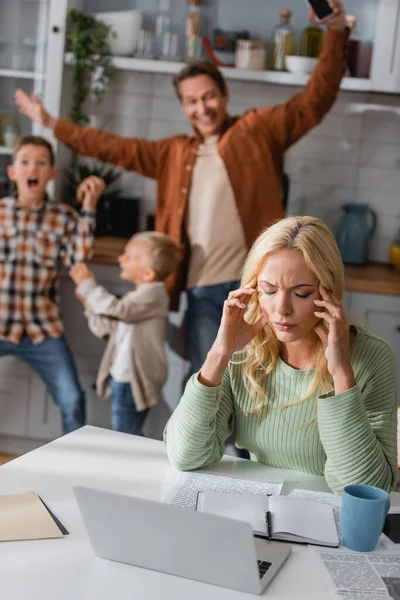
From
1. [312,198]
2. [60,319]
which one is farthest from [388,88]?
[60,319]

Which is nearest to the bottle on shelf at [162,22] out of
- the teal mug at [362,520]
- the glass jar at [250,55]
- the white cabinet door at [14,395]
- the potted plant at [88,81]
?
the potted plant at [88,81]

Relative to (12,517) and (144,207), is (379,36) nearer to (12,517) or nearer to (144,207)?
(144,207)

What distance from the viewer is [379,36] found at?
381 centimetres

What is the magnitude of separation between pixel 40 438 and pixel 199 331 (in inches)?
36.4

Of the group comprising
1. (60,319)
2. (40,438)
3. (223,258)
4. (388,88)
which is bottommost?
(40,438)

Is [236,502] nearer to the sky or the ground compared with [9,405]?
nearer to the sky

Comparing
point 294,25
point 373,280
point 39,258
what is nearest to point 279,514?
point 39,258

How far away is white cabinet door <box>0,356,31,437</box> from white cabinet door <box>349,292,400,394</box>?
140cm

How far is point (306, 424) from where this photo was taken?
1.88 m

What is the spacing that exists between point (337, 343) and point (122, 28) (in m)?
2.64

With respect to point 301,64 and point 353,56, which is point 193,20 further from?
point 353,56

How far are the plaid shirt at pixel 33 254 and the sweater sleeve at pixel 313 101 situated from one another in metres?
0.78

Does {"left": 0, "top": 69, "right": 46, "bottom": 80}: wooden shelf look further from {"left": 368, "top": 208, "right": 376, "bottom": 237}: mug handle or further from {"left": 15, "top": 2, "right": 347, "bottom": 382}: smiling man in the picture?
{"left": 368, "top": 208, "right": 376, "bottom": 237}: mug handle

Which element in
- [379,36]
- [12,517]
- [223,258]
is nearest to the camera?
[12,517]
